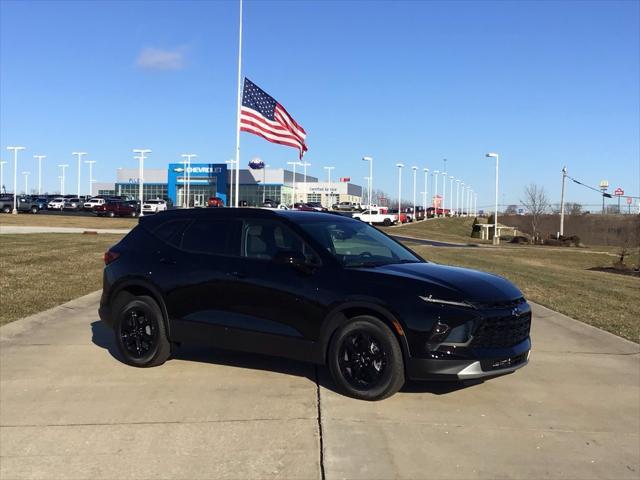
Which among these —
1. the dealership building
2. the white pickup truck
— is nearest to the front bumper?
the white pickup truck

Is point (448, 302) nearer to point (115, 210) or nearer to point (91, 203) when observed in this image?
point (115, 210)

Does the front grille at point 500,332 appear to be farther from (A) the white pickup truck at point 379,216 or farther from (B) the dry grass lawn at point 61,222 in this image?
(A) the white pickup truck at point 379,216

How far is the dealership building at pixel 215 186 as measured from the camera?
9669 cm

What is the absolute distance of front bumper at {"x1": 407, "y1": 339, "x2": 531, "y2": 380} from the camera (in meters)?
4.62

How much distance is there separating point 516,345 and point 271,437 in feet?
7.28

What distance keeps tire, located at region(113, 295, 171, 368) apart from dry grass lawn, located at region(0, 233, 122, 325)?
2.53 metres

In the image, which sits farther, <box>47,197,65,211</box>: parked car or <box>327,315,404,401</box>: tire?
<box>47,197,65,211</box>: parked car

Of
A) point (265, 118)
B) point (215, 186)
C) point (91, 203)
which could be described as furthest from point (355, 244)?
point (215, 186)

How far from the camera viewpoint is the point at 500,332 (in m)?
4.81

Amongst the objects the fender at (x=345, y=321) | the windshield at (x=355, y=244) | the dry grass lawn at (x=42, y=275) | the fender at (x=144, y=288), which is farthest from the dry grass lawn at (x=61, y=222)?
the fender at (x=345, y=321)

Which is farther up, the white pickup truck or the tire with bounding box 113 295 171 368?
A: the white pickup truck

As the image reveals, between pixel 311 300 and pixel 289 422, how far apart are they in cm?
107

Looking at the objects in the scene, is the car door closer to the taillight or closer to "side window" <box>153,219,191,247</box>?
"side window" <box>153,219,191,247</box>

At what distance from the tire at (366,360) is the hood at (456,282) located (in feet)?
1.64
